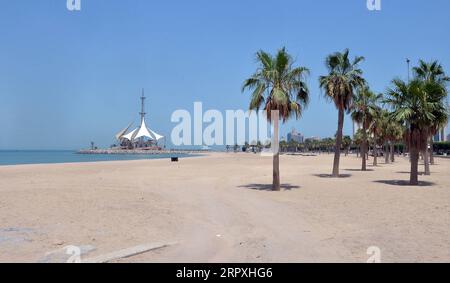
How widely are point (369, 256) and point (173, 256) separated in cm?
339

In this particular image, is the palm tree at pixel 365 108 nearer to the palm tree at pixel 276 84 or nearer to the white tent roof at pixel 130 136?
the palm tree at pixel 276 84

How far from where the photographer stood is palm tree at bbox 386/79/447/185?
21.7 m

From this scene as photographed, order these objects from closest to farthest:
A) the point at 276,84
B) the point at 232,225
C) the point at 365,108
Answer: the point at 232,225, the point at 276,84, the point at 365,108

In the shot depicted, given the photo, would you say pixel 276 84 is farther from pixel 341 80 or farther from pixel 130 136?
pixel 130 136

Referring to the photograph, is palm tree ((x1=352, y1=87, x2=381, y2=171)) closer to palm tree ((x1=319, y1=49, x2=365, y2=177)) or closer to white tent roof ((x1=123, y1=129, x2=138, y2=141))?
palm tree ((x1=319, y1=49, x2=365, y2=177))

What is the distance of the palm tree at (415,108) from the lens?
71.1 feet

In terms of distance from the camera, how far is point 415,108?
72.1ft

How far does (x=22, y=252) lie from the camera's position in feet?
24.6

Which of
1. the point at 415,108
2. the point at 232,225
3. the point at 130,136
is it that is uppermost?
the point at 130,136

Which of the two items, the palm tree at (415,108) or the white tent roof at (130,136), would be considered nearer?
the palm tree at (415,108)

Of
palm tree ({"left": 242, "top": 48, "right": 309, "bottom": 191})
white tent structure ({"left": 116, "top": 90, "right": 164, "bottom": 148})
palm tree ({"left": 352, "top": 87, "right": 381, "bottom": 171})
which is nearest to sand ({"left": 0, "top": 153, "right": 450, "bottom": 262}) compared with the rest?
palm tree ({"left": 242, "top": 48, "right": 309, "bottom": 191})

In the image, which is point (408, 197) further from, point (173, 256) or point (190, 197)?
point (173, 256)

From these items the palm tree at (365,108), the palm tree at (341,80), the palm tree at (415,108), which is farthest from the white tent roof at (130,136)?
the palm tree at (415,108)

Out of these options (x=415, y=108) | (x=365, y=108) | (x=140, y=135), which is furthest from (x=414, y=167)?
(x=140, y=135)
